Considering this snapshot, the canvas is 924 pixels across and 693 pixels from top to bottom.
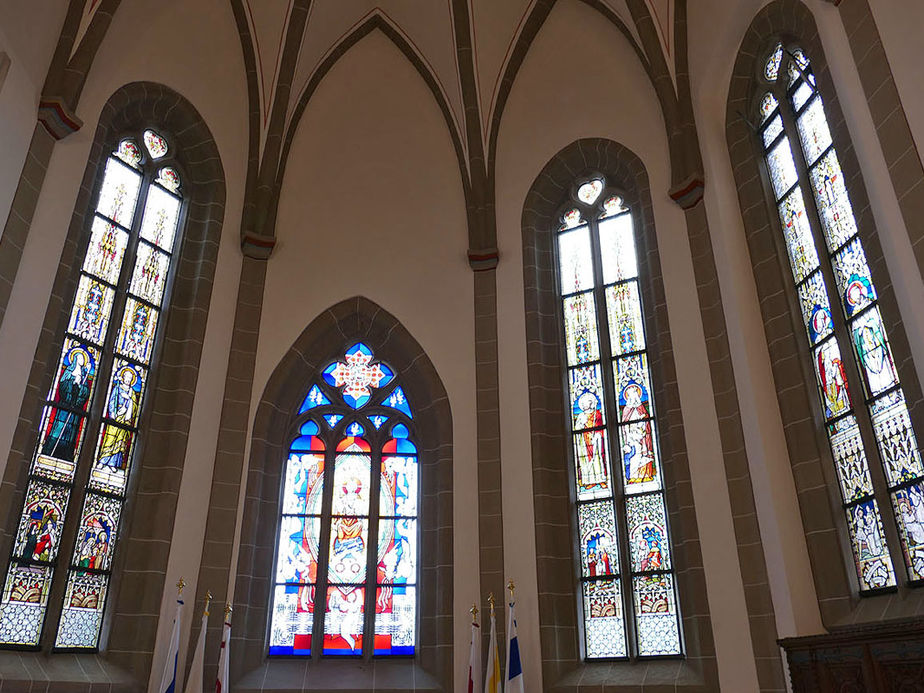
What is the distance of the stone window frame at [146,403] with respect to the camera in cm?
800

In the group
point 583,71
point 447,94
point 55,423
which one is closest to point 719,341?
point 583,71

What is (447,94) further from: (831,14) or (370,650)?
(370,650)

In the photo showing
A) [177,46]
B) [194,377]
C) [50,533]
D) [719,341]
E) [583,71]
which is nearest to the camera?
[50,533]

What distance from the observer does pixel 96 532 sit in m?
8.77

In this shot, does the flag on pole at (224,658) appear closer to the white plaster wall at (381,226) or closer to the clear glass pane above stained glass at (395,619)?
the clear glass pane above stained glass at (395,619)

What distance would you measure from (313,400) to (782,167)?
6025 mm

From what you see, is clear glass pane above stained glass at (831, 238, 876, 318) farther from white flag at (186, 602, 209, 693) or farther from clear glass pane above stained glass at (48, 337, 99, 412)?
clear glass pane above stained glass at (48, 337, 99, 412)

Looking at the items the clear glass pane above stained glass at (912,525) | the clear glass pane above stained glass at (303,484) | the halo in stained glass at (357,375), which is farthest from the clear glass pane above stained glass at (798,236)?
the clear glass pane above stained glass at (303,484)

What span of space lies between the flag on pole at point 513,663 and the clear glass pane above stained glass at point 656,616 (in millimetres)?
1261

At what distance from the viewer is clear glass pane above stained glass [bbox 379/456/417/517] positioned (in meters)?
10.2

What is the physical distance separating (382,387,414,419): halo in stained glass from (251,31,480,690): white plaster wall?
664 mm

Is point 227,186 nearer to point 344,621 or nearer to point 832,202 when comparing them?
point 344,621

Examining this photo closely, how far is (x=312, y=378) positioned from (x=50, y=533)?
352cm

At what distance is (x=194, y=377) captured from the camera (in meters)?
9.74
